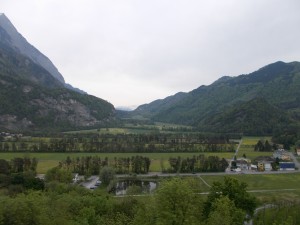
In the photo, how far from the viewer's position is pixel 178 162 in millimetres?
112062

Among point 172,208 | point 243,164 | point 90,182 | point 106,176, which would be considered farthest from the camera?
point 243,164

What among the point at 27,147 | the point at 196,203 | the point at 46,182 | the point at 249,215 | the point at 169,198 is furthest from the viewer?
the point at 27,147

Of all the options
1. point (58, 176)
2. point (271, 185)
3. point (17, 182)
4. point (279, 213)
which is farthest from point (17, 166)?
point (279, 213)

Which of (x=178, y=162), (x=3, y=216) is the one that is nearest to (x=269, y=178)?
(x=178, y=162)

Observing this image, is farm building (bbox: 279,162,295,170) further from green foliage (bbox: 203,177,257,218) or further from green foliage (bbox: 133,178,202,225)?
green foliage (bbox: 133,178,202,225)

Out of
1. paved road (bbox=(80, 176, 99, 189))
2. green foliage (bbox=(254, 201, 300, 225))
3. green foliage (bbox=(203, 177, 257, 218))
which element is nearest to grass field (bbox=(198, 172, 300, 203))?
green foliage (bbox=(254, 201, 300, 225))

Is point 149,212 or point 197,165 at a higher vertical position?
point 149,212

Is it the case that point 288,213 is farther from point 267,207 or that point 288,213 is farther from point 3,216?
point 3,216

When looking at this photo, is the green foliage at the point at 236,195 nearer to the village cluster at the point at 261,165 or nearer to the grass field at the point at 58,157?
the grass field at the point at 58,157

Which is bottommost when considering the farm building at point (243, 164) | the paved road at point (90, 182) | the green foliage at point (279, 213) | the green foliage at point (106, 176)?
the green foliage at point (279, 213)

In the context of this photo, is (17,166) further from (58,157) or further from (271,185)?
(271,185)

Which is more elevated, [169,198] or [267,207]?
[169,198]

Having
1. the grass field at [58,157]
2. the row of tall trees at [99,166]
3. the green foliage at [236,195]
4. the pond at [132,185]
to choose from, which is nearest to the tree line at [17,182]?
the grass field at [58,157]

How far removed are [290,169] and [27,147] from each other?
306ft
